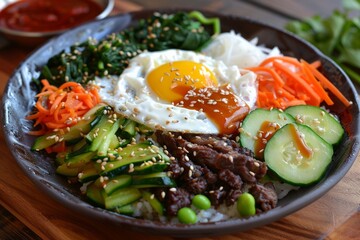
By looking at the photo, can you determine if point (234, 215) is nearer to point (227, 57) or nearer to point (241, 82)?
point (241, 82)

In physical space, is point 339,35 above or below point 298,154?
above

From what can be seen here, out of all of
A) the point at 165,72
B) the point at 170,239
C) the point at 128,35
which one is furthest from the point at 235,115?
the point at 128,35

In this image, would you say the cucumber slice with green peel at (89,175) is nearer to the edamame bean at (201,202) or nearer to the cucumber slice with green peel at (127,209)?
the cucumber slice with green peel at (127,209)

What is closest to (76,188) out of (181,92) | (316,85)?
(181,92)

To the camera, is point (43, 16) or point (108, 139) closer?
point (108, 139)

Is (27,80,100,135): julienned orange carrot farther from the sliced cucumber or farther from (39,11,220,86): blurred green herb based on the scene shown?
the sliced cucumber

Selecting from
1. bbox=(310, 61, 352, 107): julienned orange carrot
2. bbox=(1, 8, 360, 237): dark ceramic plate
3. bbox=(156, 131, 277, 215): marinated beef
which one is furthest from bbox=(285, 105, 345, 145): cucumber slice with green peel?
bbox=(156, 131, 277, 215): marinated beef

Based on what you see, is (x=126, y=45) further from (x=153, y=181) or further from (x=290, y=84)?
(x=153, y=181)
